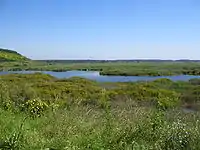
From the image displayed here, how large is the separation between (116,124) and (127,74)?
5755 centimetres

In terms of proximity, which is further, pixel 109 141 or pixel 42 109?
pixel 42 109

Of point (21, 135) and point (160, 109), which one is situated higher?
point (160, 109)

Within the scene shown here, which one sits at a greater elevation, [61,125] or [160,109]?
[160,109]

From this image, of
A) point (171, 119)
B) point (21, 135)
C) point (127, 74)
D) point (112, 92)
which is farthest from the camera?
point (127, 74)

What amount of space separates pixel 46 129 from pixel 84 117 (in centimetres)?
95

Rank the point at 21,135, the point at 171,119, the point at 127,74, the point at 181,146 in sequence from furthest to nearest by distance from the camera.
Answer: the point at 127,74 → the point at 171,119 → the point at 21,135 → the point at 181,146

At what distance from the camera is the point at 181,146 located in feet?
15.9

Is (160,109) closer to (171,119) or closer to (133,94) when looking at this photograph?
(171,119)

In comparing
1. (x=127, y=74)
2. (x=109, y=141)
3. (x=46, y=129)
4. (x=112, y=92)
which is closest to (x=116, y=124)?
(x=109, y=141)

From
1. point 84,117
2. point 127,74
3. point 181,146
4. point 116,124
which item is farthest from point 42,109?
point 127,74

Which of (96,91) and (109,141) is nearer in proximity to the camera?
(109,141)

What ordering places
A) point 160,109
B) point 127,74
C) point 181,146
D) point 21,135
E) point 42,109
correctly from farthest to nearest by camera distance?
point 127,74, point 42,109, point 160,109, point 21,135, point 181,146

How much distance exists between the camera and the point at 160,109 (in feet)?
18.9

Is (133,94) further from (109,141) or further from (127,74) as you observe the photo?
(127,74)
